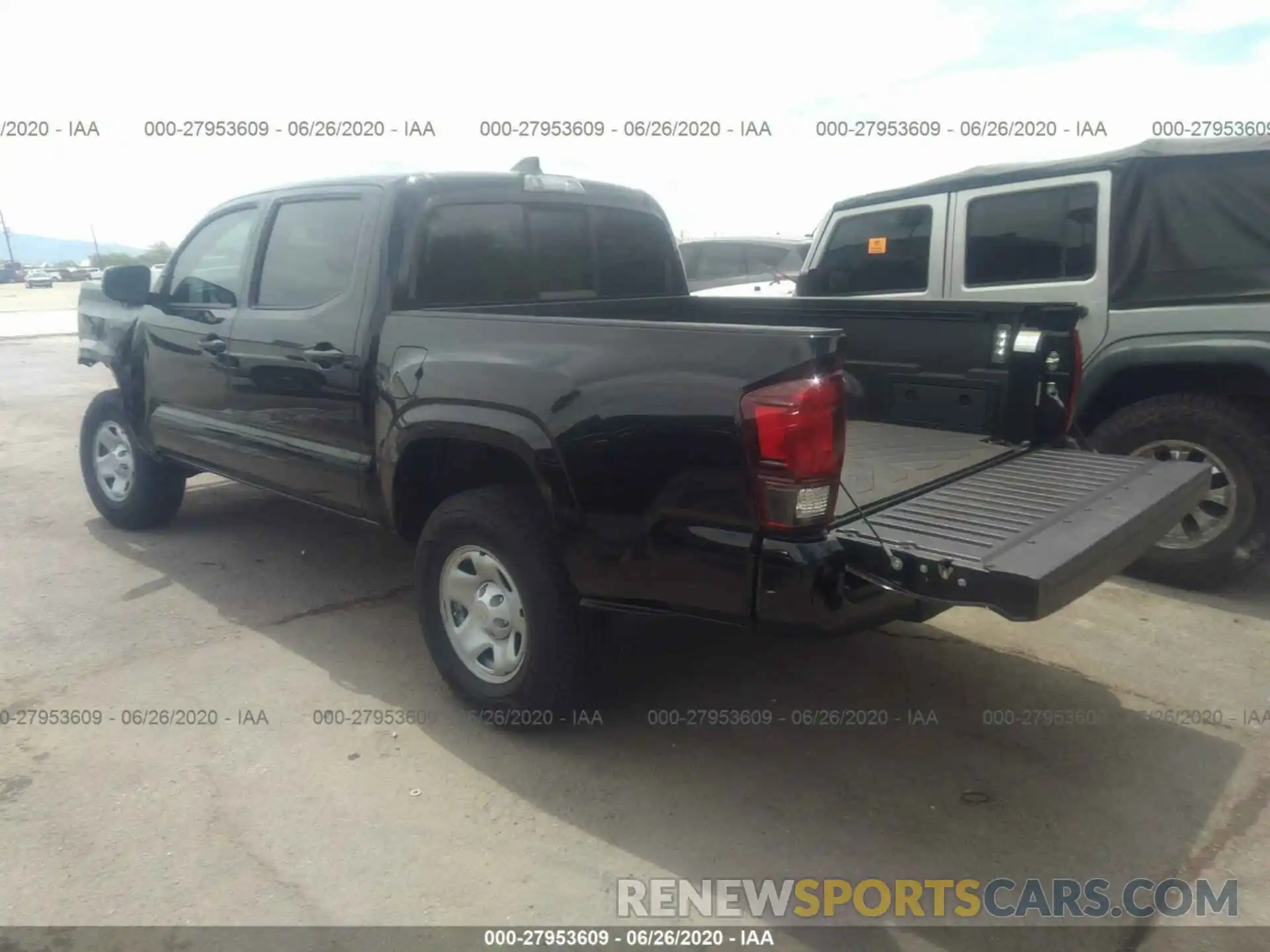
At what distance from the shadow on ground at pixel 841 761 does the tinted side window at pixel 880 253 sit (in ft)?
8.45

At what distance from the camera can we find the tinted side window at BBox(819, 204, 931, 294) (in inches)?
231

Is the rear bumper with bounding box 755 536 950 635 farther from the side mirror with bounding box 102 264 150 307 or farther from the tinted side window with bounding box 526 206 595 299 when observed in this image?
the side mirror with bounding box 102 264 150 307

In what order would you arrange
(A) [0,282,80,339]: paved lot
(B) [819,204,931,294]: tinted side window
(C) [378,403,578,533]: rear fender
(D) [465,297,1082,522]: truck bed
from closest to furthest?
(C) [378,403,578,533]: rear fender, (D) [465,297,1082,522]: truck bed, (B) [819,204,931,294]: tinted side window, (A) [0,282,80,339]: paved lot

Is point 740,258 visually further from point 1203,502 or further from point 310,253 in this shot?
point 310,253

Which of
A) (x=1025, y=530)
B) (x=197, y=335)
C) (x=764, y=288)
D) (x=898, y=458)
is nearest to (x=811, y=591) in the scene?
(x=1025, y=530)

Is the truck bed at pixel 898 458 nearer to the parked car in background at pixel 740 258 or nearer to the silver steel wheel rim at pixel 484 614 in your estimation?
the silver steel wheel rim at pixel 484 614

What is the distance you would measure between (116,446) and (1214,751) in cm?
579

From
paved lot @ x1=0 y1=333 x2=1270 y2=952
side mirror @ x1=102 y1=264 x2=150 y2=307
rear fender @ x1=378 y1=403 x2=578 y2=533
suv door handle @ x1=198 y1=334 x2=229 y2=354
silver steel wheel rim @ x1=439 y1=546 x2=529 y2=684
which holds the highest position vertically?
side mirror @ x1=102 y1=264 x2=150 y2=307

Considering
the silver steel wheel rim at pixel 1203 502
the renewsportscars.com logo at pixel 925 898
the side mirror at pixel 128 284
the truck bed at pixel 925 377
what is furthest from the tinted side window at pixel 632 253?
the renewsportscars.com logo at pixel 925 898

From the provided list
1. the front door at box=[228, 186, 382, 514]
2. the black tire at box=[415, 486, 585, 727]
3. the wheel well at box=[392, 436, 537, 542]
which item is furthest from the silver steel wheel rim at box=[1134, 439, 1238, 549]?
the front door at box=[228, 186, 382, 514]

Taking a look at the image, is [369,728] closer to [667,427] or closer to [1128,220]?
[667,427]

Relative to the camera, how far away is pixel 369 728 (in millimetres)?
3465

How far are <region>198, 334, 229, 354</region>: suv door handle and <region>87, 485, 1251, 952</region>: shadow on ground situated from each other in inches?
48.7

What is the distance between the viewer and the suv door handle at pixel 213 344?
451 cm
